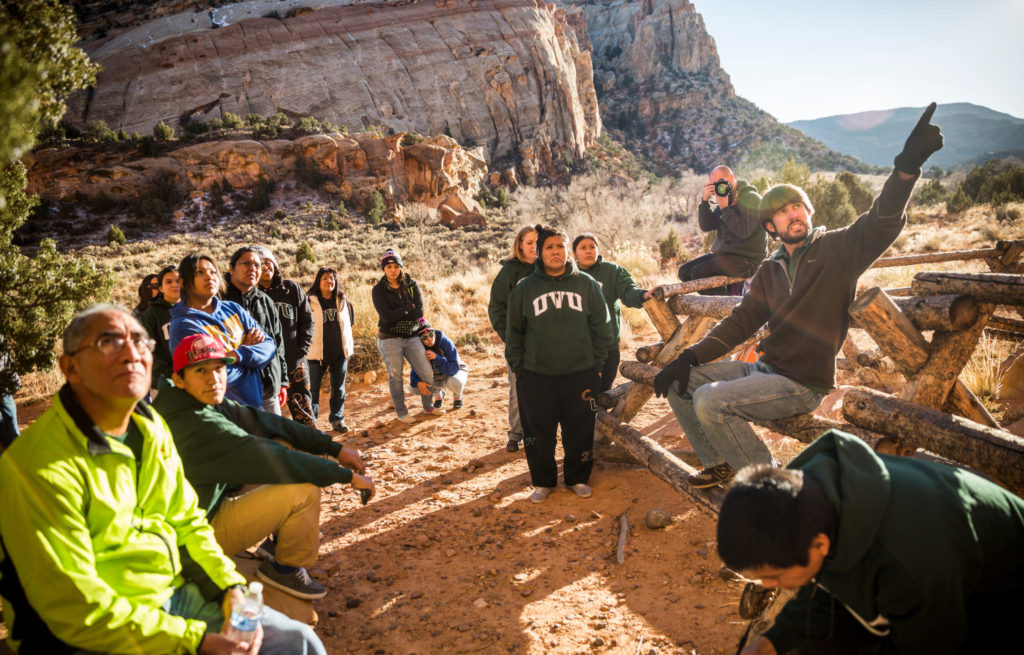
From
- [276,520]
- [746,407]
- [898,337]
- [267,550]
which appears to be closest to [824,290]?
[898,337]

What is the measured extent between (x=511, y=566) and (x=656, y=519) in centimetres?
102

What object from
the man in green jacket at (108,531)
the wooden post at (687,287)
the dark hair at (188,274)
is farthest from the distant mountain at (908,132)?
the man in green jacket at (108,531)

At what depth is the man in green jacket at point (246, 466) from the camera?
8.53ft

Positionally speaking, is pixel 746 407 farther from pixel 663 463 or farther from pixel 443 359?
pixel 443 359

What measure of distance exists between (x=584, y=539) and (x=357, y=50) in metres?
62.7

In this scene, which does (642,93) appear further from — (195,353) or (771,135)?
(195,353)

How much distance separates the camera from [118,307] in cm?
198

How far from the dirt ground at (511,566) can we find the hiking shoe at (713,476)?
242mm

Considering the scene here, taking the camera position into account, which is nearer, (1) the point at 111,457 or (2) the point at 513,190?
(1) the point at 111,457

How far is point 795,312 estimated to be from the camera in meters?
2.89

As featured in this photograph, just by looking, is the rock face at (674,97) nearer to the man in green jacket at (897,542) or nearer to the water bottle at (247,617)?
the man in green jacket at (897,542)

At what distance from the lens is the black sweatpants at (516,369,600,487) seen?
13.8 ft

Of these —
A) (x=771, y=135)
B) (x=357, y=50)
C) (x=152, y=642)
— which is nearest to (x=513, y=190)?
(x=357, y=50)

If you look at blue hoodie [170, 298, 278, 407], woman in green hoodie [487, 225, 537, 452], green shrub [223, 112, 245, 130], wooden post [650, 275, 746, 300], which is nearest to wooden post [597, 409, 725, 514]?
woman in green hoodie [487, 225, 537, 452]
